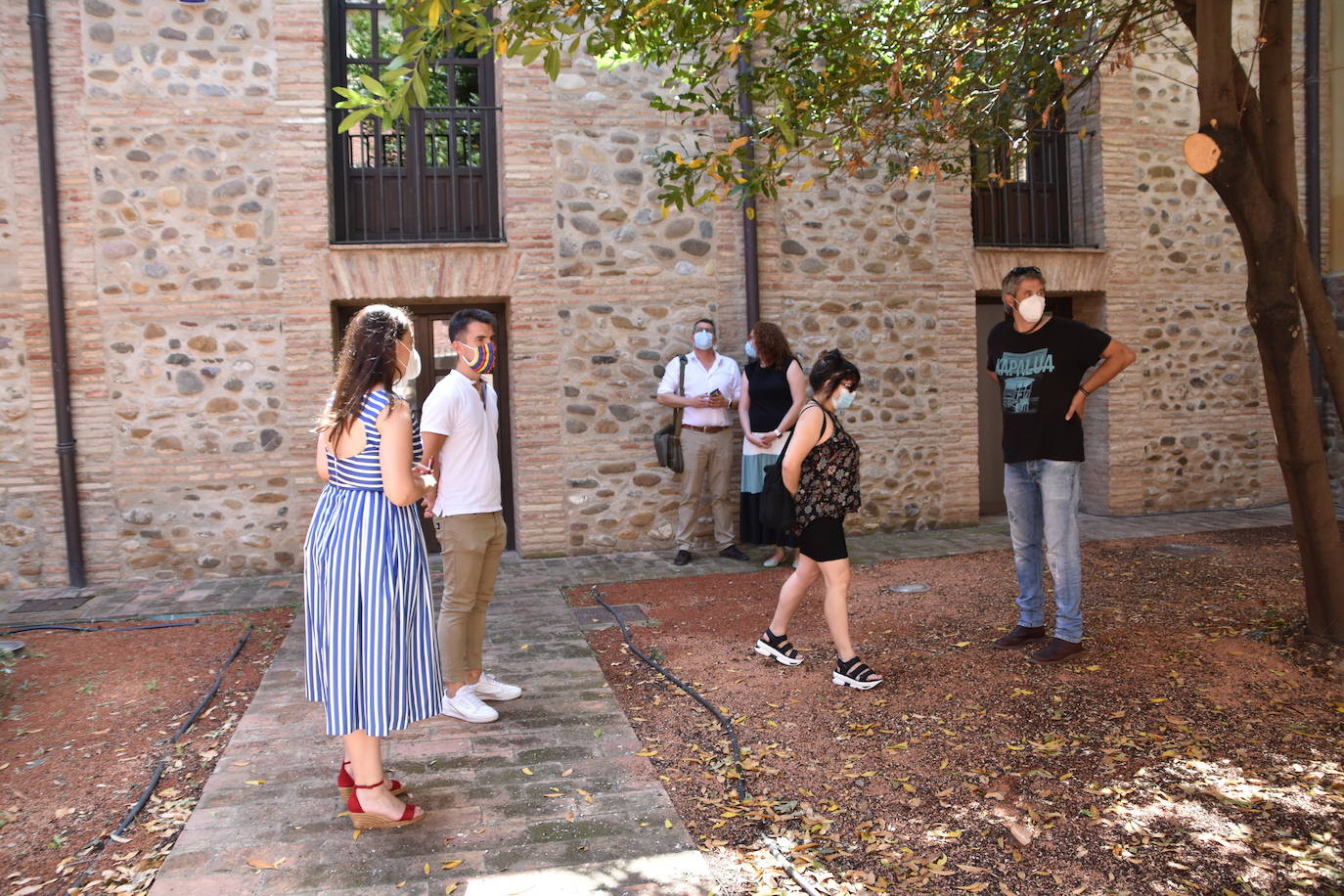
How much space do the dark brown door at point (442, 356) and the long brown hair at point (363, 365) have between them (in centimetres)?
471

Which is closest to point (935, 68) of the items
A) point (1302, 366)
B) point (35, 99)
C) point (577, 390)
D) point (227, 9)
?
point (1302, 366)

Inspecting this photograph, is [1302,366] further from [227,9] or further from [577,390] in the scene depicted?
[227,9]

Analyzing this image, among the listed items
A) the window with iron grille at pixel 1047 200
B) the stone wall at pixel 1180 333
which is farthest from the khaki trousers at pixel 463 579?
the stone wall at pixel 1180 333

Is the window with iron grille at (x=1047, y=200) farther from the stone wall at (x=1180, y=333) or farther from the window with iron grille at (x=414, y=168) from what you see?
the window with iron grille at (x=414, y=168)

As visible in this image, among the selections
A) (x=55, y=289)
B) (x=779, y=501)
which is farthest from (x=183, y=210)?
(x=779, y=501)

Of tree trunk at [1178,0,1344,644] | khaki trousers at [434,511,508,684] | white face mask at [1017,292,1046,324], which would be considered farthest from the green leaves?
khaki trousers at [434,511,508,684]

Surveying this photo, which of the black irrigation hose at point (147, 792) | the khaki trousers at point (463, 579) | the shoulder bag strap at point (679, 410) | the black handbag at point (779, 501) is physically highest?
the shoulder bag strap at point (679, 410)

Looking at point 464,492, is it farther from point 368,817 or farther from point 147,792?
point 147,792

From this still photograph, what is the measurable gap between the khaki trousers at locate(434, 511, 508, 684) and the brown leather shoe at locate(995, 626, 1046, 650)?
2611mm

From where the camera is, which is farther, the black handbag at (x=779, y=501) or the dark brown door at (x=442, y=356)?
the dark brown door at (x=442, y=356)

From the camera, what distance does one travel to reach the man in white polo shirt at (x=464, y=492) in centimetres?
409

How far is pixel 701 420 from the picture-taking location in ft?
25.2

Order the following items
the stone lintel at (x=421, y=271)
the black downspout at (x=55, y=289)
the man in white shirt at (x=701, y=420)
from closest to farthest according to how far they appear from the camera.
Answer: the black downspout at (x=55, y=289) → the stone lintel at (x=421, y=271) → the man in white shirt at (x=701, y=420)

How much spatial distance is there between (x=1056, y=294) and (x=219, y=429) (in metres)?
7.36
